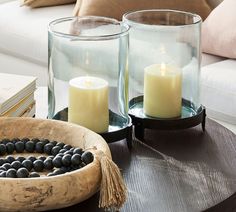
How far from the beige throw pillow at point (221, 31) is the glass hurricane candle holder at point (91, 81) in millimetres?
899

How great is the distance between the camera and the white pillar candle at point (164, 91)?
159 centimetres

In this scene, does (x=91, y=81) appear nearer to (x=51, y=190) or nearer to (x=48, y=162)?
(x=48, y=162)

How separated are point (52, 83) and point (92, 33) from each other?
0.18 m

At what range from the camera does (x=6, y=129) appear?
1.43m

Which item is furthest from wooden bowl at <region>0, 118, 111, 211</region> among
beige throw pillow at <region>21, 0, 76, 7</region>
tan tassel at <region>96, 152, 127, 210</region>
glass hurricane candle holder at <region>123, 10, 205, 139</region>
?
beige throw pillow at <region>21, 0, 76, 7</region>

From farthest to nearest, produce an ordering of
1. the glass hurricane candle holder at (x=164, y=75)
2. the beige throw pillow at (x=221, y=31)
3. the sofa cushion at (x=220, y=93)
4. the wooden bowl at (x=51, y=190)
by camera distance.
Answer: the beige throw pillow at (x=221, y=31) < the sofa cushion at (x=220, y=93) < the glass hurricane candle holder at (x=164, y=75) < the wooden bowl at (x=51, y=190)

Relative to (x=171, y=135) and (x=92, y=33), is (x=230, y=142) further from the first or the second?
(x=92, y=33)

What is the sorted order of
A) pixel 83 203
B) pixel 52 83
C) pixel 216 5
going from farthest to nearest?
1. pixel 216 5
2. pixel 52 83
3. pixel 83 203

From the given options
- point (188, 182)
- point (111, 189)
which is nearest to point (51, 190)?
point (111, 189)

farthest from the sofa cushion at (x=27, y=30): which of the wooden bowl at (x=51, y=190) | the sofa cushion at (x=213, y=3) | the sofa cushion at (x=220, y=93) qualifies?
the wooden bowl at (x=51, y=190)

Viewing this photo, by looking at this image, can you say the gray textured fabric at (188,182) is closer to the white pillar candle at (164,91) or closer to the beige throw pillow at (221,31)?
the white pillar candle at (164,91)

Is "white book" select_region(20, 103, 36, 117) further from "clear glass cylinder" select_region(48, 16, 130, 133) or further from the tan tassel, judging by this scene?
the tan tassel

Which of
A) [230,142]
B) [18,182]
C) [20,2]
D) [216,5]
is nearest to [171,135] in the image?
[230,142]

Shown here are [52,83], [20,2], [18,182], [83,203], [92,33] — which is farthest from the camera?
[20,2]
